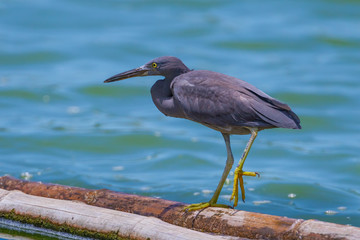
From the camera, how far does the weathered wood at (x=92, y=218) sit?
4.58 m

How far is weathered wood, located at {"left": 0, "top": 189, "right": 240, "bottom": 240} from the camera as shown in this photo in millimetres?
4578

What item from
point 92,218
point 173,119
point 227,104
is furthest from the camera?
point 173,119

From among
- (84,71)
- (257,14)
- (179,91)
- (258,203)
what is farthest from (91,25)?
(179,91)

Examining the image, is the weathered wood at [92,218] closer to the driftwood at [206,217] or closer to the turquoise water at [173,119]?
the driftwood at [206,217]

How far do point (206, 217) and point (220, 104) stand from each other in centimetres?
92

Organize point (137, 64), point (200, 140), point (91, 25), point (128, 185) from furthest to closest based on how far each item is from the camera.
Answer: point (91, 25) < point (137, 64) < point (200, 140) < point (128, 185)

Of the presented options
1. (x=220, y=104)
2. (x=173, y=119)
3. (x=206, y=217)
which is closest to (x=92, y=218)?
(x=206, y=217)

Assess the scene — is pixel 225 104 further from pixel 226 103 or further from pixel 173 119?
pixel 173 119

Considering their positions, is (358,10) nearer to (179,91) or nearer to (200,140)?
(200,140)

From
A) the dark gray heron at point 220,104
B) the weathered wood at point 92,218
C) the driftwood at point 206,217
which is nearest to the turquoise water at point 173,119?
the dark gray heron at point 220,104

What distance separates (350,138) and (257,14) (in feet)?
26.2

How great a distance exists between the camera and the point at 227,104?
528 centimetres

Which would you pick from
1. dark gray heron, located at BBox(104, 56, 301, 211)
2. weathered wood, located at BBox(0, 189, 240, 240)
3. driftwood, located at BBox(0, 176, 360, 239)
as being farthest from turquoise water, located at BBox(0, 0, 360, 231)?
weathered wood, located at BBox(0, 189, 240, 240)

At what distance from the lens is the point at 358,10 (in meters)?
17.5
